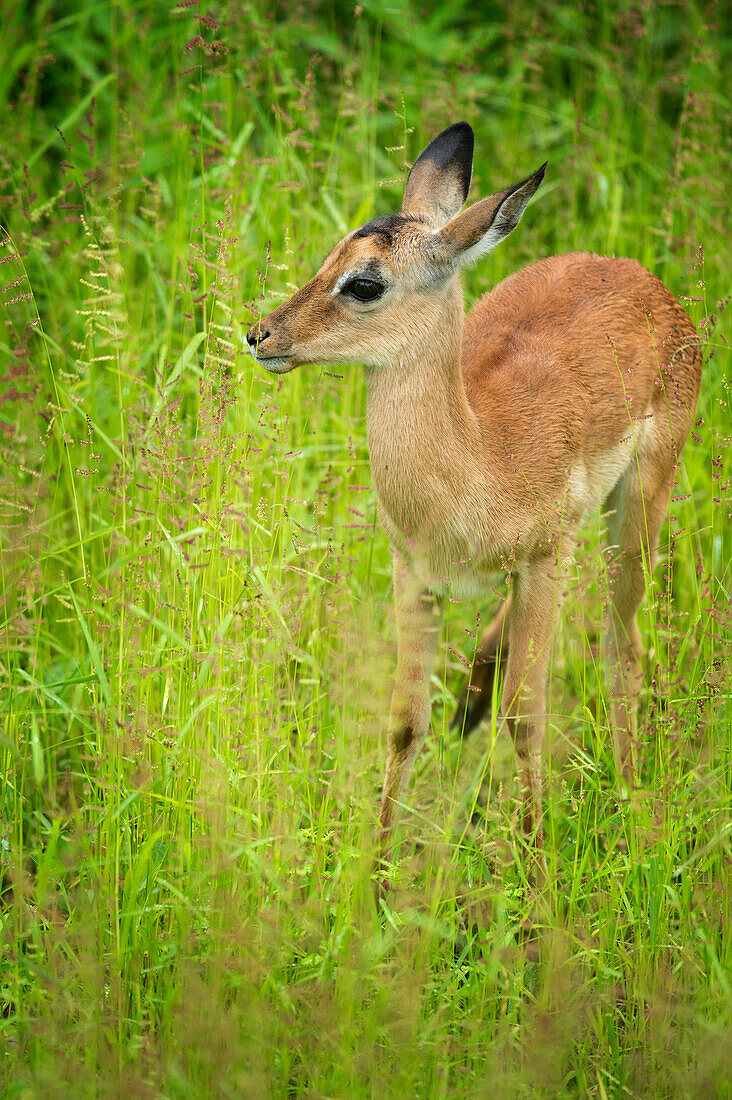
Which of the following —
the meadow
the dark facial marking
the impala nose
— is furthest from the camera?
the dark facial marking

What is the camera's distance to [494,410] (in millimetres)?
3455

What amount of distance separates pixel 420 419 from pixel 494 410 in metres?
0.38

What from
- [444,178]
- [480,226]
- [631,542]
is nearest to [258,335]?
[480,226]

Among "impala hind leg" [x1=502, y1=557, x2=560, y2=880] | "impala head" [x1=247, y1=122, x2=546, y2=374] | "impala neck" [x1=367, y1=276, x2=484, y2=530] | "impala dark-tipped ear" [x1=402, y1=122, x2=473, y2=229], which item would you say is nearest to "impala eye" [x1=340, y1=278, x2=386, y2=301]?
"impala head" [x1=247, y1=122, x2=546, y2=374]

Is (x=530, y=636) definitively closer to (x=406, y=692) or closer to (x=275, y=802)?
(x=406, y=692)

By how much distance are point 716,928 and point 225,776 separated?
3.84 ft

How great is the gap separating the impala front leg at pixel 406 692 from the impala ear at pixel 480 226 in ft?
2.89

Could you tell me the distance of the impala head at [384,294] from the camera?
10.1 ft

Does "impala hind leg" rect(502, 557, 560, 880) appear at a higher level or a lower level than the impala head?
lower

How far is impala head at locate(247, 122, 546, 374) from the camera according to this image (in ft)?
10.1

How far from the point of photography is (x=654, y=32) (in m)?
6.27

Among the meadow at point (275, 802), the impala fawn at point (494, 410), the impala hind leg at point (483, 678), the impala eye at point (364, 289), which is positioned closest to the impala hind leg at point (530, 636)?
the impala fawn at point (494, 410)

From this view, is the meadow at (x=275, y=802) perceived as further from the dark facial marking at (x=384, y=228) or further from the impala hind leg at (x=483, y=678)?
the dark facial marking at (x=384, y=228)

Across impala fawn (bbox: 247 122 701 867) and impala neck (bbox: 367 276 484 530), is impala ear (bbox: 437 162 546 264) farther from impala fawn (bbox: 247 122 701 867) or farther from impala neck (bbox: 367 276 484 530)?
impala neck (bbox: 367 276 484 530)
